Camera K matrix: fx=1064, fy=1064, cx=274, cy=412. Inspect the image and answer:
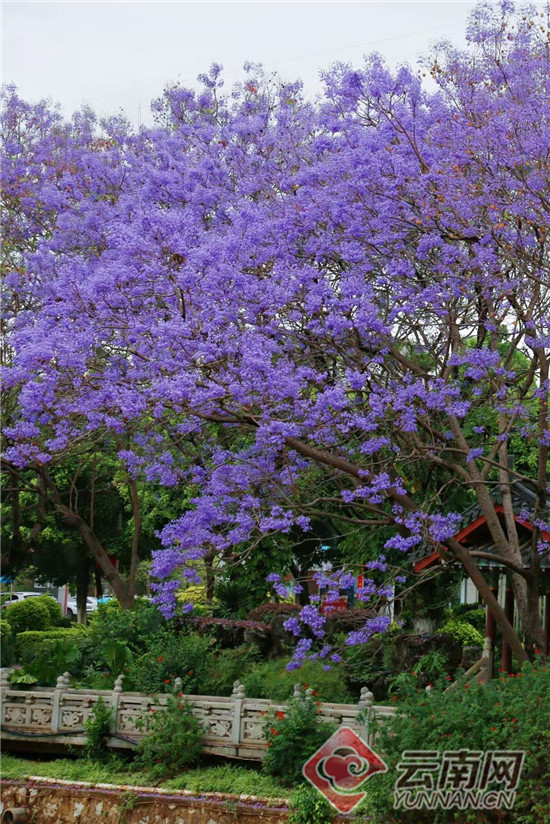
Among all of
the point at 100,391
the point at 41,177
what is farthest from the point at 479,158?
the point at 41,177

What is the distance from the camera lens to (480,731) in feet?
37.2

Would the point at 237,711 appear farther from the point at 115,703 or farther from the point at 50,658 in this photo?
the point at 50,658

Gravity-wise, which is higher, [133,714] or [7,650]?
[7,650]

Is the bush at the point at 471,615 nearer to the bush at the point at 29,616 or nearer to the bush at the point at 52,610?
the bush at the point at 29,616

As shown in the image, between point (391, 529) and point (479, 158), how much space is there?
8777mm

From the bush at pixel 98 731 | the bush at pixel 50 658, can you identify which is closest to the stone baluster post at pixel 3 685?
the bush at pixel 50 658

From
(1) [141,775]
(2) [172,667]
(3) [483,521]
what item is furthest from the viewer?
(2) [172,667]

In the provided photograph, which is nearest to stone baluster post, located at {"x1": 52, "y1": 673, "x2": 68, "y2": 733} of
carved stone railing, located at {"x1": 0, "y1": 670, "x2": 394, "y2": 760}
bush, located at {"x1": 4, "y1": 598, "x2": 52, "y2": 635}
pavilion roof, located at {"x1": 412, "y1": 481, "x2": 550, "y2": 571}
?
carved stone railing, located at {"x1": 0, "y1": 670, "x2": 394, "y2": 760}

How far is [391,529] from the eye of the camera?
20.4 m

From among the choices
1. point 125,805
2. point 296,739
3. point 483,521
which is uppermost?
point 483,521

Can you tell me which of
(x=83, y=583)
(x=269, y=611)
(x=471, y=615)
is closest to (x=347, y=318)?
(x=269, y=611)

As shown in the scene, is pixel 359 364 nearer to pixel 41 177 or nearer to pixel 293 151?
pixel 293 151

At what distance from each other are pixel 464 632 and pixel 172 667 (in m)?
9.36

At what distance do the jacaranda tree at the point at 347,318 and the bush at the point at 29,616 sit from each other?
17142 mm
